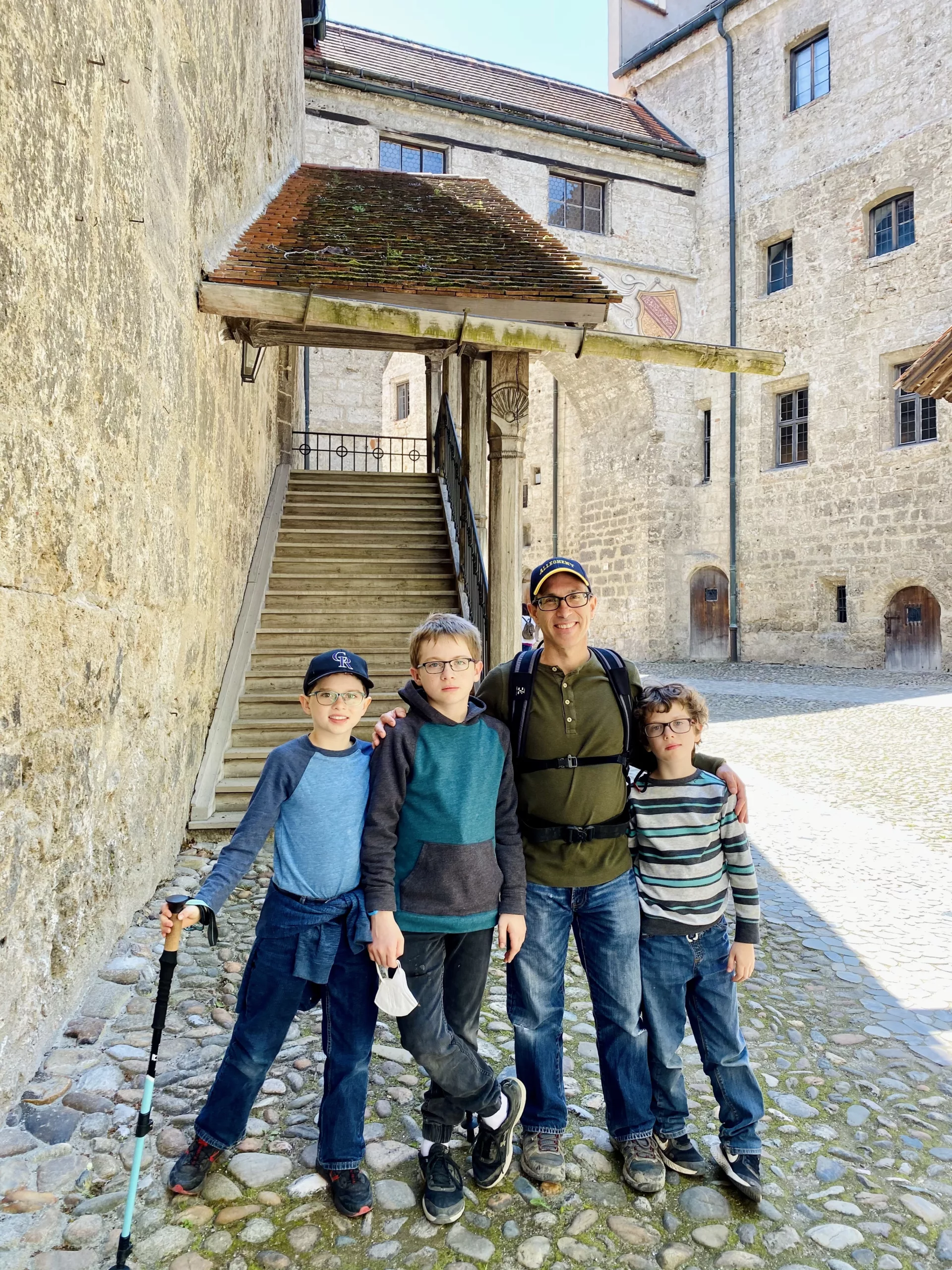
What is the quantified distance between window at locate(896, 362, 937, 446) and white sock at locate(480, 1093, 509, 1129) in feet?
51.8

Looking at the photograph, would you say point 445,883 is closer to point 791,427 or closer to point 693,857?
point 693,857

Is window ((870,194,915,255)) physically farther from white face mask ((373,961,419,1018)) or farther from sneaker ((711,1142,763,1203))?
white face mask ((373,961,419,1018))

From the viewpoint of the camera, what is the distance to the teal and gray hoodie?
2.05 metres

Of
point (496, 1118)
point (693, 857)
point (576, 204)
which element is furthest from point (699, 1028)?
point (576, 204)

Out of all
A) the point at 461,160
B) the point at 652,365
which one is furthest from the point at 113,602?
the point at 652,365

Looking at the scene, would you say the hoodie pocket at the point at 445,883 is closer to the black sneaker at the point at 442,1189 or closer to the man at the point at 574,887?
the man at the point at 574,887

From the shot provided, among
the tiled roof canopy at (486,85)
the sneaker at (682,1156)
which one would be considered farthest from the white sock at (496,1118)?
the tiled roof canopy at (486,85)

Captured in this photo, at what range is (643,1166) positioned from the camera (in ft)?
7.13

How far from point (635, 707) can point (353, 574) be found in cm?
665

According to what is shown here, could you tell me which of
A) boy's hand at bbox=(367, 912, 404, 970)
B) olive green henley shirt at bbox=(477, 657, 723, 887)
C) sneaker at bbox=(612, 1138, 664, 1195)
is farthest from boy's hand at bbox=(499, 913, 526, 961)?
sneaker at bbox=(612, 1138, 664, 1195)

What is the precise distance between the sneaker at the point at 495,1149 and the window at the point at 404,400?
90.0 ft

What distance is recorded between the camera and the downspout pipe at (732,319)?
1825 cm

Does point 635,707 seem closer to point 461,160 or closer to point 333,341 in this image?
point 333,341

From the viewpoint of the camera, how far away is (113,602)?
3.41 meters
